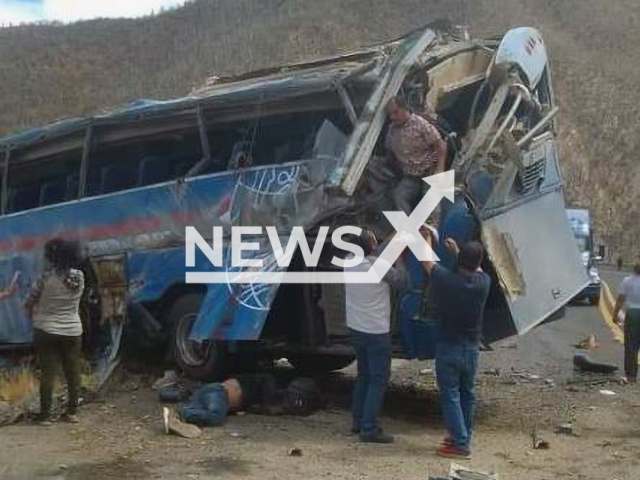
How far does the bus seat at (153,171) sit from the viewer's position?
992 centimetres

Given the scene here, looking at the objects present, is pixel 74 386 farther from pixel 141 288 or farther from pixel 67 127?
pixel 67 127

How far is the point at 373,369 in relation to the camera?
7.47m

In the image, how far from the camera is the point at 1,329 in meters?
11.3

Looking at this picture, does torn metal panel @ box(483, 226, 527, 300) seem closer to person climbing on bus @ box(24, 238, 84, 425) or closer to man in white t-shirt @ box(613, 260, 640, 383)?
man in white t-shirt @ box(613, 260, 640, 383)

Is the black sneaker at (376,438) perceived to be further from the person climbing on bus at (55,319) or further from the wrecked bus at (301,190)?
the person climbing on bus at (55,319)

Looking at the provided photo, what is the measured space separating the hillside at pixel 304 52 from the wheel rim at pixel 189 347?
135 ft

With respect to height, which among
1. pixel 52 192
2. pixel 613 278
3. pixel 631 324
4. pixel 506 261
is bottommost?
pixel 613 278

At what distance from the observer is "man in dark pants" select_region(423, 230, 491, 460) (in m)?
6.97

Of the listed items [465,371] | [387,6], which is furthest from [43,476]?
[387,6]

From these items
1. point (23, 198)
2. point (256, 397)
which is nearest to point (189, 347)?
point (256, 397)

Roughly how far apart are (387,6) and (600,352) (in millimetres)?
58509

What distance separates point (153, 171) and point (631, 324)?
5767 mm

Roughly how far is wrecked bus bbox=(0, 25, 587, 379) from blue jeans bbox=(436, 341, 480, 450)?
903mm

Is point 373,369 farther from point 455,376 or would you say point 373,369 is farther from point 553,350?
point 553,350
